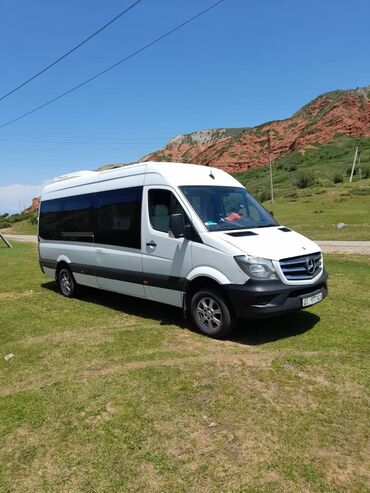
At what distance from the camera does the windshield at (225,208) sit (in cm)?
669

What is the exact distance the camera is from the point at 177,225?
6480mm

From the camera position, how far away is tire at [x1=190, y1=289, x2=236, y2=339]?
612cm

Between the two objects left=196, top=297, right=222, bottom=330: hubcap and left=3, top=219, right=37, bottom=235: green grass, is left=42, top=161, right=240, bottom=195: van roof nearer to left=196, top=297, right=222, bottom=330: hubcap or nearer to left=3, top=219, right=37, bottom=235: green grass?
left=196, top=297, right=222, bottom=330: hubcap

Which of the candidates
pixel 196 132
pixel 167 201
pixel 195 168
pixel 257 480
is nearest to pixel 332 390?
pixel 257 480

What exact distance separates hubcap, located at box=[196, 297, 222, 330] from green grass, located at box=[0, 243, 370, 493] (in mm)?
270

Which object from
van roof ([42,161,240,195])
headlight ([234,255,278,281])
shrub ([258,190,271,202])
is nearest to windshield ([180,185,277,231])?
van roof ([42,161,240,195])

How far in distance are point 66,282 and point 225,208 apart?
458cm

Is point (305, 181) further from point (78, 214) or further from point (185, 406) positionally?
point (185, 406)

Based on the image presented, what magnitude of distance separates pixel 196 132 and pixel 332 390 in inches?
6176

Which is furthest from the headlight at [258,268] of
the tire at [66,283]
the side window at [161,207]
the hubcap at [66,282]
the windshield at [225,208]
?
the hubcap at [66,282]

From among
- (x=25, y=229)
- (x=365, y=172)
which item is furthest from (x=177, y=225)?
(x=25, y=229)

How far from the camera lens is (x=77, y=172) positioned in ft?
32.5

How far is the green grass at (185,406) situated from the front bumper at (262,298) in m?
0.45

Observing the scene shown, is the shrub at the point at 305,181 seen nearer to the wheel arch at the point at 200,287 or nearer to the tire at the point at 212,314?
the wheel arch at the point at 200,287
